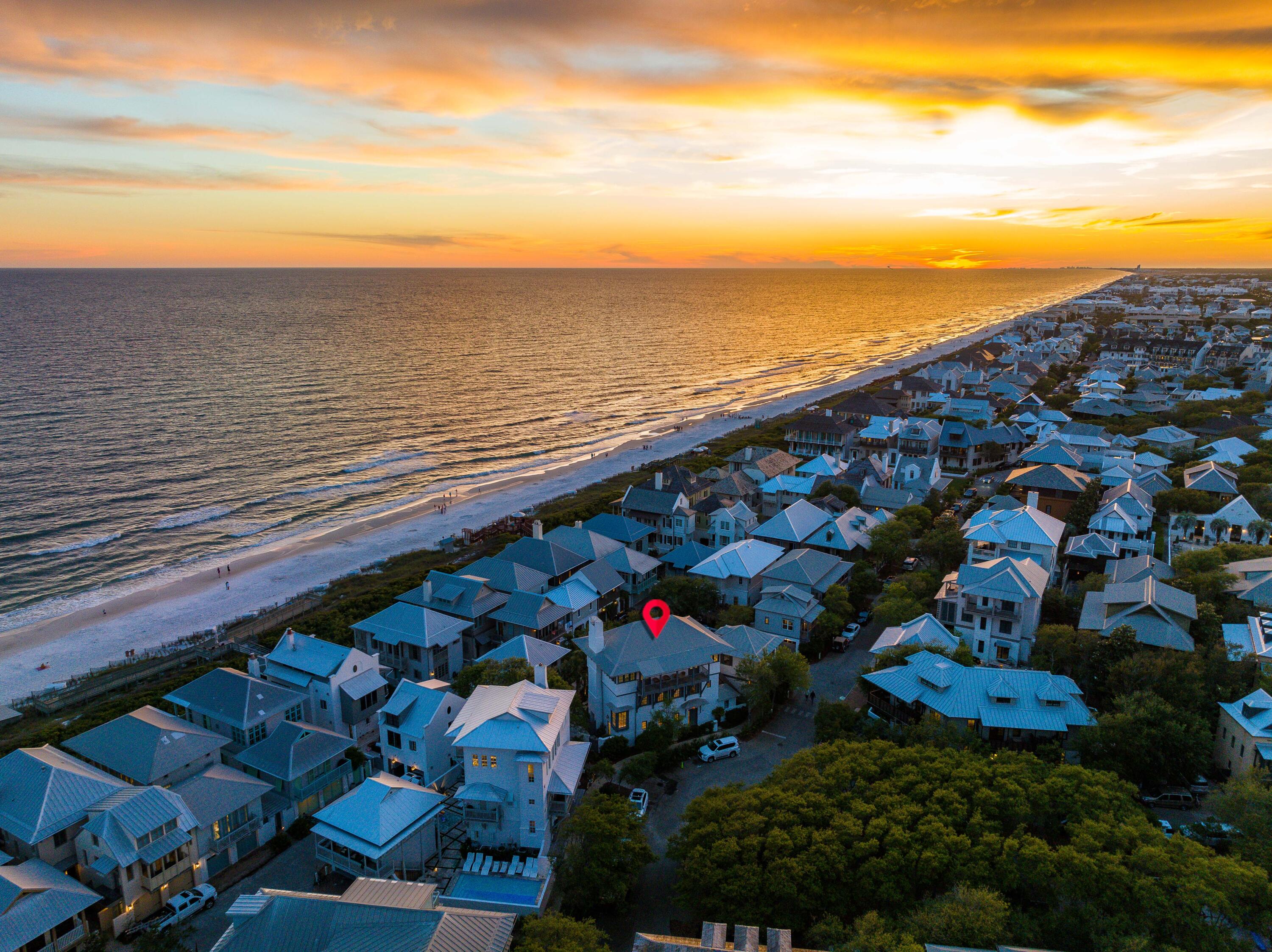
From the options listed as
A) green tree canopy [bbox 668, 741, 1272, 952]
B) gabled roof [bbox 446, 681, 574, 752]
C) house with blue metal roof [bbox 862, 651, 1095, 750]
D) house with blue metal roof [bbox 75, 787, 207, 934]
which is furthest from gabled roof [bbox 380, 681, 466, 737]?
house with blue metal roof [bbox 862, 651, 1095, 750]

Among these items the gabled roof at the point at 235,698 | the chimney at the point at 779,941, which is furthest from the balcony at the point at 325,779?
the chimney at the point at 779,941

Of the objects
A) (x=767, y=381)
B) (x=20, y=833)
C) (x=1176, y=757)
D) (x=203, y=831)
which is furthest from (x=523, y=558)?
(x=767, y=381)

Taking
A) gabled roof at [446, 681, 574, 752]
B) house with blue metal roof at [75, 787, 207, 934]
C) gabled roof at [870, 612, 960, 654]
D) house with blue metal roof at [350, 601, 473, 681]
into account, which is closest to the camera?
house with blue metal roof at [75, 787, 207, 934]

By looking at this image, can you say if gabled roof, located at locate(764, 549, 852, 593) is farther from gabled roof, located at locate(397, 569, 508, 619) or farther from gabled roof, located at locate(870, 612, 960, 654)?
gabled roof, located at locate(397, 569, 508, 619)

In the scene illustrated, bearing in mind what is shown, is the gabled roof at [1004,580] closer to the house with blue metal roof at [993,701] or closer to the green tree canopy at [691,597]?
the house with blue metal roof at [993,701]

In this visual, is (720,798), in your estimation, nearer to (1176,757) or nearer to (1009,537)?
(1176,757)

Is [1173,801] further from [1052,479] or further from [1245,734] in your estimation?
[1052,479]

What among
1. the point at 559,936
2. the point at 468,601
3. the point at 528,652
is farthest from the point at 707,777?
the point at 468,601
